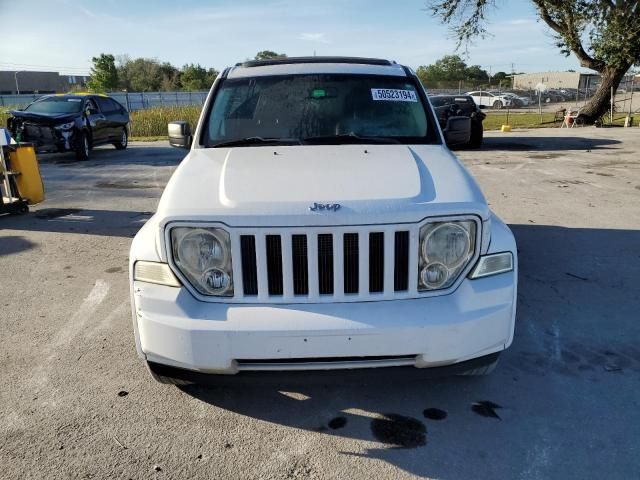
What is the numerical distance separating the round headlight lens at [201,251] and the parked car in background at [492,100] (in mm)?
43867

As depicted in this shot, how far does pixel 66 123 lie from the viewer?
13125mm

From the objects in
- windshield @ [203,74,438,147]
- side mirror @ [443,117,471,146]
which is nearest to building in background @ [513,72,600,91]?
side mirror @ [443,117,471,146]

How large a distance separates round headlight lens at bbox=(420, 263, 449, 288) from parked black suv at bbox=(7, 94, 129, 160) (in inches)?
501

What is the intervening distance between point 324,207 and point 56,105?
13.6 meters

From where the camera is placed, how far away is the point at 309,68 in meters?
4.29

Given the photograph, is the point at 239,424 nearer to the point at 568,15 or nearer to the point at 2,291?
the point at 2,291

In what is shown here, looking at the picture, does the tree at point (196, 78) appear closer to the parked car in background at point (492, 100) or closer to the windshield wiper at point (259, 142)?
the parked car in background at point (492, 100)

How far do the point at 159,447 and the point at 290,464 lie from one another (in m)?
0.66

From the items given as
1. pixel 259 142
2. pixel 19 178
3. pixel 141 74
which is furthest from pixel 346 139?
pixel 141 74

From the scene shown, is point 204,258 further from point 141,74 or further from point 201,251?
point 141,74

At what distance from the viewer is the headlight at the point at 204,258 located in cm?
259

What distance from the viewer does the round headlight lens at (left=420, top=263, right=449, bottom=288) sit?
2.64 metres

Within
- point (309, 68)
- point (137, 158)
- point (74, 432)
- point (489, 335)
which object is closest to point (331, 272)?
point (489, 335)

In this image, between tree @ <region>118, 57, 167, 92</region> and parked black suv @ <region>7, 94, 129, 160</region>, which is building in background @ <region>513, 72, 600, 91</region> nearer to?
tree @ <region>118, 57, 167, 92</region>
